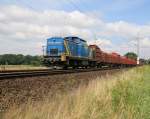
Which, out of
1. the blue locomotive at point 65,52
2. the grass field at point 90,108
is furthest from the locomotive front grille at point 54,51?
the grass field at point 90,108

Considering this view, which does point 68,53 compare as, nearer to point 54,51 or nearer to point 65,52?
Result: point 65,52

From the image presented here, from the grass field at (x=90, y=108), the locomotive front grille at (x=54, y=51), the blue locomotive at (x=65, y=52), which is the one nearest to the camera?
the grass field at (x=90, y=108)

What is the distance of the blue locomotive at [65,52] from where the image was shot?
31.6m

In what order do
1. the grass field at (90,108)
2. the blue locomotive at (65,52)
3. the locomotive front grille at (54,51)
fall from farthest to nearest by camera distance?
the locomotive front grille at (54,51) → the blue locomotive at (65,52) → the grass field at (90,108)

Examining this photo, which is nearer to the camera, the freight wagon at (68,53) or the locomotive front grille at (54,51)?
the freight wagon at (68,53)

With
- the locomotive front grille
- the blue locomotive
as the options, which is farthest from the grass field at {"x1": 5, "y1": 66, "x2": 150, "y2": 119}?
the locomotive front grille

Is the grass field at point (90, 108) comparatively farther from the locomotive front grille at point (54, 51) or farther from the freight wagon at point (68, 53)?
the locomotive front grille at point (54, 51)

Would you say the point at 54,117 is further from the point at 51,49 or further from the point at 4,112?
the point at 51,49

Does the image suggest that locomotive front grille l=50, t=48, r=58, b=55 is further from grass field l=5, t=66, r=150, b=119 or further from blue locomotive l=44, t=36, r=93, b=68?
grass field l=5, t=66, r=150, b=119

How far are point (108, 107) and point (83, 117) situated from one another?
1651 millimetres

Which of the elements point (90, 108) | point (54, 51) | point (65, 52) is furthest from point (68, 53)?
point (90, 108)

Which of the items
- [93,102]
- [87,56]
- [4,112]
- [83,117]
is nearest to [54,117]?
[83,117]

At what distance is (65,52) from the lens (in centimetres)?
3266

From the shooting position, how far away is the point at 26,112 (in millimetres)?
7480
